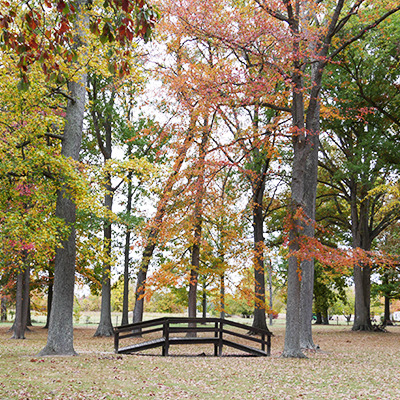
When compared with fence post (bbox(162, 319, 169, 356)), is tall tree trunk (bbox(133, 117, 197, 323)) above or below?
above

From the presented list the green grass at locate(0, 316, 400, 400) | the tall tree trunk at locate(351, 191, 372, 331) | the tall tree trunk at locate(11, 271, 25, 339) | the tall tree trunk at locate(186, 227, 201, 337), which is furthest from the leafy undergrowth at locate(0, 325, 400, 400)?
the tall tree trunk at locate(351, 191, 372, 331)

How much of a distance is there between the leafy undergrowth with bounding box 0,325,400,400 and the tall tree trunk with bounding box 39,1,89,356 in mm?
810

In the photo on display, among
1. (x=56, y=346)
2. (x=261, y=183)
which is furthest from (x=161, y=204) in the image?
(x=56, y=346)

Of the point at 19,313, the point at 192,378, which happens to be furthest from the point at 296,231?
the point at 19,313

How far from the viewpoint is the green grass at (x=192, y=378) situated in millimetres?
6590

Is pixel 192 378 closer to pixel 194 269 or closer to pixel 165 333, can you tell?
pixel 165 333

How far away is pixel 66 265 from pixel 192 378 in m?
5.00

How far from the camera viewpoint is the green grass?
6590 mm

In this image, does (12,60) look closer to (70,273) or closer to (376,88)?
(70,273)

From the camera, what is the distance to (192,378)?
8.12 meters

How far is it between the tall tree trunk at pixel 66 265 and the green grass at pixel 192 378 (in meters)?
0.77

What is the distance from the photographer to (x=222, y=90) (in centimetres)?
1278

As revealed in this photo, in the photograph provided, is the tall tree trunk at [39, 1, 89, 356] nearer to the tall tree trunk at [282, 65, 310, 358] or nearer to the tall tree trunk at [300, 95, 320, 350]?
the tall tree trunk at [282, 65, 310, 358]

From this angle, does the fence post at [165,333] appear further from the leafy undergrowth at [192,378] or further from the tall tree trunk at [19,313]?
the tall tree trunk at [19,313]
